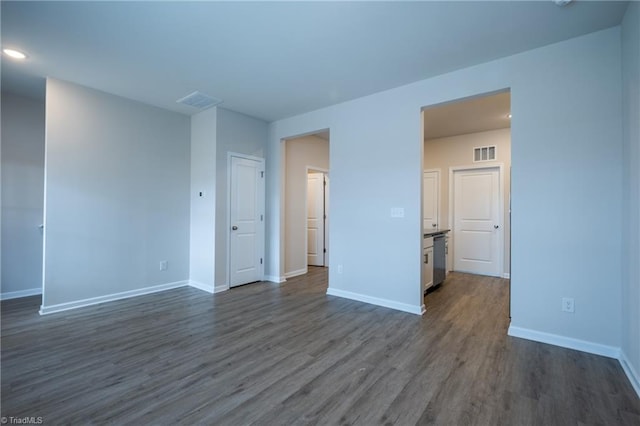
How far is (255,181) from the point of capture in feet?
15.9

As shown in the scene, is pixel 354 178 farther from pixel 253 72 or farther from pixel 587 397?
pixel 587 397

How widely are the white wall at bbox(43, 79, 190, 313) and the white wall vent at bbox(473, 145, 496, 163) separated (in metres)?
5.25

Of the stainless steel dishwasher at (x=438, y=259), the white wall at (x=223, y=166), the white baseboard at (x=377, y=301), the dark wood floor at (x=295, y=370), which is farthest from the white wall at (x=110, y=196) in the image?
the stainless steel dishwasher at (x=438, y=259)

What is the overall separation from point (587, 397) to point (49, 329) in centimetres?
463

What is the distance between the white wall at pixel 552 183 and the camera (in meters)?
2.37

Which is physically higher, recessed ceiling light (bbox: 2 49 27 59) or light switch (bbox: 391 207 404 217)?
recessed ceiling light (bbox: 2 49 27 59)

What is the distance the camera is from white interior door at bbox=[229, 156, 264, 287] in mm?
4508

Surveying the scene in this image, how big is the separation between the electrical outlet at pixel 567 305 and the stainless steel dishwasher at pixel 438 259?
178cm

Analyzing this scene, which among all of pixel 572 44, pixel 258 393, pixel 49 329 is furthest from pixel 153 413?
pixel 572 44

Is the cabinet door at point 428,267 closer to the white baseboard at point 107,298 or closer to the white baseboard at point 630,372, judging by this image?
the white baseboard at point 630,372

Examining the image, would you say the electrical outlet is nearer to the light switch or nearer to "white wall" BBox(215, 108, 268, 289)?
the light switch

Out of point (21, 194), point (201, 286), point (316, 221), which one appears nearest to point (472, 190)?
point (316, 221)

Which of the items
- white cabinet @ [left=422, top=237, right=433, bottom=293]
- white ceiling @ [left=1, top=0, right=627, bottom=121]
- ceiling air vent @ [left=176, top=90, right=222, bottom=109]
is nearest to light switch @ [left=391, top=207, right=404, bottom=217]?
white cabinet @ [left=422, top=237, right=433, bottom=293]

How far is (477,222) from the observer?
5.55 m
